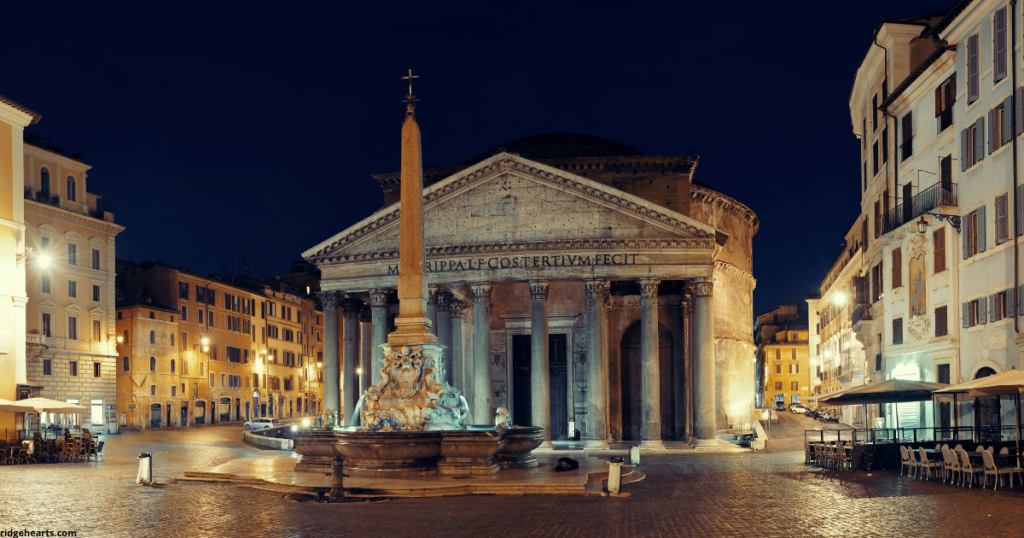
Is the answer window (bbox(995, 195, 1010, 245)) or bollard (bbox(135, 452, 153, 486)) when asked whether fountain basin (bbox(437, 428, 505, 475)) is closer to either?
bollard (bbox(135, 452, 153, 486))

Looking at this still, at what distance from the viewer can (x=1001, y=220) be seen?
26859 mm

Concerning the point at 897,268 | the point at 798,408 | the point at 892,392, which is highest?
the point at 897,268

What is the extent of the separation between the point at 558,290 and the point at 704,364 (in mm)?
10280

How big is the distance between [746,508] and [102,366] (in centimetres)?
4562

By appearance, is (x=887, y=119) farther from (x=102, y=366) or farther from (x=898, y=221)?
(x=102, y=366)

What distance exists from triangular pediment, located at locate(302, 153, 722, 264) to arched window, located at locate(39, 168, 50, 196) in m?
17.1

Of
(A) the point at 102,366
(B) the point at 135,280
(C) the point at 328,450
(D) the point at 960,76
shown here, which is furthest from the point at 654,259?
(B) the point at 135,280

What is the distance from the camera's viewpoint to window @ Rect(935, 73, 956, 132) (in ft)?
99.7

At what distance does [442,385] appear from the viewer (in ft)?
74.9

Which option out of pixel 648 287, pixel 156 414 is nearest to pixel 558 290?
pixel 648 287

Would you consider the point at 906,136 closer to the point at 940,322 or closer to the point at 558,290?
the point at 940,322

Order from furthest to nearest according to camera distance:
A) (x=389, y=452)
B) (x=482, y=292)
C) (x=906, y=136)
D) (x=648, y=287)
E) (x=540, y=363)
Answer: (x=482, y=292), (x=648, y=287), (x=540, y=363), (x=906, y=136), (x=389, y=452)

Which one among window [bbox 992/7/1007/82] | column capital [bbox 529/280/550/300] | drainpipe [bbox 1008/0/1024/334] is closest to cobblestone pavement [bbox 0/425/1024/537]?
drainpipe [bbox 1008/0/1024/334]

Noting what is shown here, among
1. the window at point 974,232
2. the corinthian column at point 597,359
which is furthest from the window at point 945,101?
the corinthian column at point 597,359
